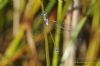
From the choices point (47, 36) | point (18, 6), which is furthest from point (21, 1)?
point (47, 36)

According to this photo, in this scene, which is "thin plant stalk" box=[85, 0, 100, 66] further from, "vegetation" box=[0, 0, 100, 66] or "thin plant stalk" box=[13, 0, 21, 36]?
"thin plant stalk" box=[13, 0, 21, 36]

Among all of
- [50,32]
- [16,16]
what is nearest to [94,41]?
[50,32]

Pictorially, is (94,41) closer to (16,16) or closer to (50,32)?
(50,32)

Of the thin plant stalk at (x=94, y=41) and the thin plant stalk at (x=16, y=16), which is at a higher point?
the thin plant stalk at (x=16, y=16)

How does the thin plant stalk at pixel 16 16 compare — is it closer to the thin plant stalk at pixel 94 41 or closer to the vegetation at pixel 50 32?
the vegetation at pixel 50 32

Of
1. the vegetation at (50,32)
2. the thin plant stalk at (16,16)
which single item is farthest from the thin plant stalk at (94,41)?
the thin plant stalk at (16,16)

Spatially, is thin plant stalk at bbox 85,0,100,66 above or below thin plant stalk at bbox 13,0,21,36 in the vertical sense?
below

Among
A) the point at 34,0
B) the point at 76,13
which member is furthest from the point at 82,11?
the point at 34,0

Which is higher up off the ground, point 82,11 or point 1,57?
point 82,11

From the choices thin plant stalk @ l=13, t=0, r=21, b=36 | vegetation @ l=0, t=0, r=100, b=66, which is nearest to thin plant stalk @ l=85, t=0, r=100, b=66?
vegetation @ l=0, t=0, r=100, b=66

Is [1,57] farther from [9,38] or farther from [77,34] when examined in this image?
[77,34]
